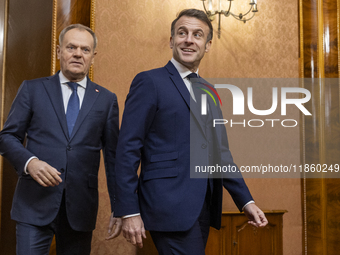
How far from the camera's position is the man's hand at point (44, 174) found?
1.58 metres

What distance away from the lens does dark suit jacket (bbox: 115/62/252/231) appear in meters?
1.46

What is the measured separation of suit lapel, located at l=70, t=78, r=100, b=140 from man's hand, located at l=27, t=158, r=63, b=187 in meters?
0.27

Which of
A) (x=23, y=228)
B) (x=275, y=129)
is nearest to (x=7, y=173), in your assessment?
(x=23, y=228)

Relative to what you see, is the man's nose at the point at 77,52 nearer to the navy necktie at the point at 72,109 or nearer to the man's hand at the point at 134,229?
the navy necktie at the point at 72,109

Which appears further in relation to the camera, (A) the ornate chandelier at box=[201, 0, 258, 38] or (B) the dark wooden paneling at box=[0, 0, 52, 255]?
(A) the ornate chandelier at box=[201, 0, 258, 38]

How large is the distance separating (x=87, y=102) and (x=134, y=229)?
790 mm

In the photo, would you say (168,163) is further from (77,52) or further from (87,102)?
(77,52)

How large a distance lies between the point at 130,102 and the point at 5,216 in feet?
6.89

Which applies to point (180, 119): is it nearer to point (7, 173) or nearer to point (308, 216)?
point (7, 173)

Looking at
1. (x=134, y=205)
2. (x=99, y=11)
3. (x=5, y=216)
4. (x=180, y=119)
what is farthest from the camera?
(x=99, y=11)

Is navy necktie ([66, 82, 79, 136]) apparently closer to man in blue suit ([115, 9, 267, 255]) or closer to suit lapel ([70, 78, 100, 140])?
suit lapel ([70, 78, 100, 140])

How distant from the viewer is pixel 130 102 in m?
1.58

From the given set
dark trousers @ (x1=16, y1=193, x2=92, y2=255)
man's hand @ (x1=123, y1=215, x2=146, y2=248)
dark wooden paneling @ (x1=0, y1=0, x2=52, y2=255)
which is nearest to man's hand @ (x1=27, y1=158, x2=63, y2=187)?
dark trousers @ (x1=16, y1=193, x2=92, y2=255)

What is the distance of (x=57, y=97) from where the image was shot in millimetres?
1883
